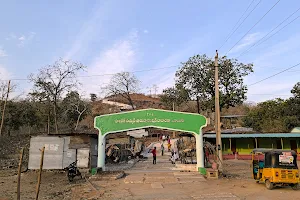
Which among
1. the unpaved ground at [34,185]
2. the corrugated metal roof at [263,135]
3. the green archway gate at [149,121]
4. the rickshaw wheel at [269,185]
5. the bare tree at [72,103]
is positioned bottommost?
the unpaved ground at [34,185]

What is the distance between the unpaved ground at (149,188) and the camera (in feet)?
39.7

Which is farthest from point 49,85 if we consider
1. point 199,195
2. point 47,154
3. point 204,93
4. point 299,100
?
point 299,100

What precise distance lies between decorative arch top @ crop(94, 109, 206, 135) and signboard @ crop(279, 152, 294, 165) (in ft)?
21.1

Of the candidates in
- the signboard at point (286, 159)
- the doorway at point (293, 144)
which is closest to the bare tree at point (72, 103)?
the doorway at point (293, 144)

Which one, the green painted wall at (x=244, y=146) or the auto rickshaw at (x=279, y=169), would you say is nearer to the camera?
the auto rickshaw at (x=279, y=169)

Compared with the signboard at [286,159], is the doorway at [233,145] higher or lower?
higher

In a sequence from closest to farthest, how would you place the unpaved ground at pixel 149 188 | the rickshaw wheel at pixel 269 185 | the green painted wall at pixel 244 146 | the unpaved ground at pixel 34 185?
the unpaved ground at pixel 149 188 < the unpaved ground at pixel 34 185 < the rickshaw wheel at pixel 269 185 < the green painted wall at pixel 244 146

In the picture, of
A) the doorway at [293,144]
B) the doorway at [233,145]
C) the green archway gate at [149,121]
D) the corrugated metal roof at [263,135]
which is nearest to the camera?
the green archway gate at [149,121]

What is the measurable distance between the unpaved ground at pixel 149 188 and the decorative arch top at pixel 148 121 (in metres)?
3.05

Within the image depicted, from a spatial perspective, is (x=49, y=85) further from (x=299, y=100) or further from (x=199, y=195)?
(x=299, y=100)

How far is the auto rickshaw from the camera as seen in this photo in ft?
42.7

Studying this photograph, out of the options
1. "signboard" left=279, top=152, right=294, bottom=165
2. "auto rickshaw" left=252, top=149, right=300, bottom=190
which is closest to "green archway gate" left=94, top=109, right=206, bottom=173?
"auto rickshaw" left=252, top=149, right=300, bottom=190

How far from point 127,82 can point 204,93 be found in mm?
15584

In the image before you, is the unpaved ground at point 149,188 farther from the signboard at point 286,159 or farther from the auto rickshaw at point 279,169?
the signboard at point 286,159
